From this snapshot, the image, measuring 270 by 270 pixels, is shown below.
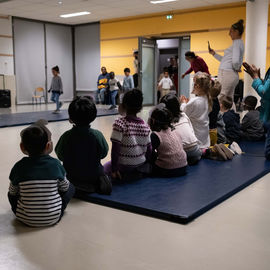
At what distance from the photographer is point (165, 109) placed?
3379 mm

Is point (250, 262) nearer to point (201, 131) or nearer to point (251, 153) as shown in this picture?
point (201, 131)

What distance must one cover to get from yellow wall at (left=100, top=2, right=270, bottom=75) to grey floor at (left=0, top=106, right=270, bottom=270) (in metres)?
9.18

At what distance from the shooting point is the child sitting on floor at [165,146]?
11.0ft

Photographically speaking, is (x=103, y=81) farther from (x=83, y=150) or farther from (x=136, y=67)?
(x=83, y=150)

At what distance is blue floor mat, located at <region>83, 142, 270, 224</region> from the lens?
2570 millimetres

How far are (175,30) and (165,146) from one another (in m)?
9.51

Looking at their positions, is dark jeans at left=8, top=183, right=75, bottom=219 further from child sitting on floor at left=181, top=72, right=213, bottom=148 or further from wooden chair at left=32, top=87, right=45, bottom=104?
wooden chair at left=32, top=87, right=45, bottom=104

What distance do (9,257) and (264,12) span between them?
813cm

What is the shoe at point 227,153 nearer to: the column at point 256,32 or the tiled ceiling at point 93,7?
the column at point 256,32

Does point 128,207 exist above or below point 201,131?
below

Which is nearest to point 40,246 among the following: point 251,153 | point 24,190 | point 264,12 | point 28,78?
point 24,190

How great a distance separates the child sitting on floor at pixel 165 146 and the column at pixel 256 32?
224 inches

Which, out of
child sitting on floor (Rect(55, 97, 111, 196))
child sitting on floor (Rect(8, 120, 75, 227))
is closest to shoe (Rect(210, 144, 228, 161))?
child sitting on floor (Rect(55, 97, 111, 196))

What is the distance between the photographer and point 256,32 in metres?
8.46
